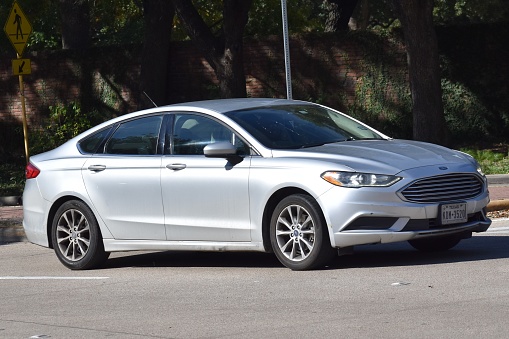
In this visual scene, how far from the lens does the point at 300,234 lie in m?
10.1

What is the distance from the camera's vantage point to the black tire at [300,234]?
394 inches

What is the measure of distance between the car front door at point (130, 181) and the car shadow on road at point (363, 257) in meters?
0.71

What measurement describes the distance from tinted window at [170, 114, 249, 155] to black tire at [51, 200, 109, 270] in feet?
3.83

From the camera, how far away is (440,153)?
414 inches

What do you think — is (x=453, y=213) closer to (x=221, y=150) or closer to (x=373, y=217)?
(x=373, y=217)

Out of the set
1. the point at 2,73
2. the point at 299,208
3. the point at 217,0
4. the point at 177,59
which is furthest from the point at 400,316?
the point at 217,0

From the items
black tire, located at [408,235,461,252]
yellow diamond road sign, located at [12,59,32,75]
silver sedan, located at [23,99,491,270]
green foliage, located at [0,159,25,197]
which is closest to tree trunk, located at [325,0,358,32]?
green foliage, located at [0,159,25,197]

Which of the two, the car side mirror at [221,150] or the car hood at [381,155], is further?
the car side mirror at [221,150]

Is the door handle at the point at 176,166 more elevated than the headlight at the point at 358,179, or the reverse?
the door handle at the point at 176,166

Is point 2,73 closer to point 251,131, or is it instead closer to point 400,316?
point 251,131

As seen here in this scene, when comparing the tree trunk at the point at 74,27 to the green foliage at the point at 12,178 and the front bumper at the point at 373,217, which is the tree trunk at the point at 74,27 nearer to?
the green foliage at the point at 12,178

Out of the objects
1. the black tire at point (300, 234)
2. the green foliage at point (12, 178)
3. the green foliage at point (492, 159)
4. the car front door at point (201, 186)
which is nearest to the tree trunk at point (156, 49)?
the green foliage at point (12, 178)

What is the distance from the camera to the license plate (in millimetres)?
10031

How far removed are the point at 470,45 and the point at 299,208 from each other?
650 inches
